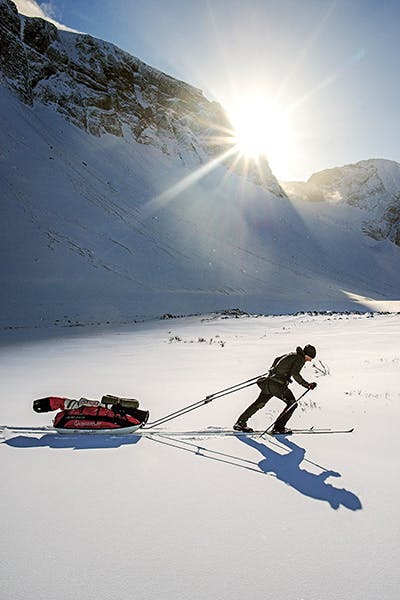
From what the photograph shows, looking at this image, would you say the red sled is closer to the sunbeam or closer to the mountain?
the mountain

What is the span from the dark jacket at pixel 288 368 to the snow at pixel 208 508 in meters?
0.88

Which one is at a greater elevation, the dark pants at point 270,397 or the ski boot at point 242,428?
the dark pants at point 270,397

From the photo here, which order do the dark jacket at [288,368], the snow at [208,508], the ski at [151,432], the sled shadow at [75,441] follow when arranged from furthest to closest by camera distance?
1. the dark jacket at [288,368]
2. the ski at [151,432]
3. the sled shadow at [75,441]
4. the snow at [208,508]

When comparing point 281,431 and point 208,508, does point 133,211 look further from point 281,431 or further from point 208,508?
point 208,508

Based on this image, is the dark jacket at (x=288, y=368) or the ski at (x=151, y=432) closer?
the ski at (x=151, y=432)

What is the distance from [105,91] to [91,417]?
2897 inches

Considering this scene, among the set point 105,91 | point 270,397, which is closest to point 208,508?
point 270,397

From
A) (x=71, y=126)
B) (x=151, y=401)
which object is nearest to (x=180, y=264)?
(x=71, y=126)

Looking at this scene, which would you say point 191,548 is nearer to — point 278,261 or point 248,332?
point 248,332

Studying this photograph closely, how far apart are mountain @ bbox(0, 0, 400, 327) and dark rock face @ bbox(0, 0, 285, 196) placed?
Result: 10.7 inches

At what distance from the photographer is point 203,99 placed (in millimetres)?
86312

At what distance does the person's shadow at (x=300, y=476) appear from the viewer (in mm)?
3559

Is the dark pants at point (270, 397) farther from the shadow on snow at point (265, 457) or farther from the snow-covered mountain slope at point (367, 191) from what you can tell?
the snow-covered mountain slope at point (367, 191)

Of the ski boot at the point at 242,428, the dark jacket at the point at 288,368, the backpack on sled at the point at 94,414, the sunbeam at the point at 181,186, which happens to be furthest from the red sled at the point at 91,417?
the sunbeam at the point at 181,186
